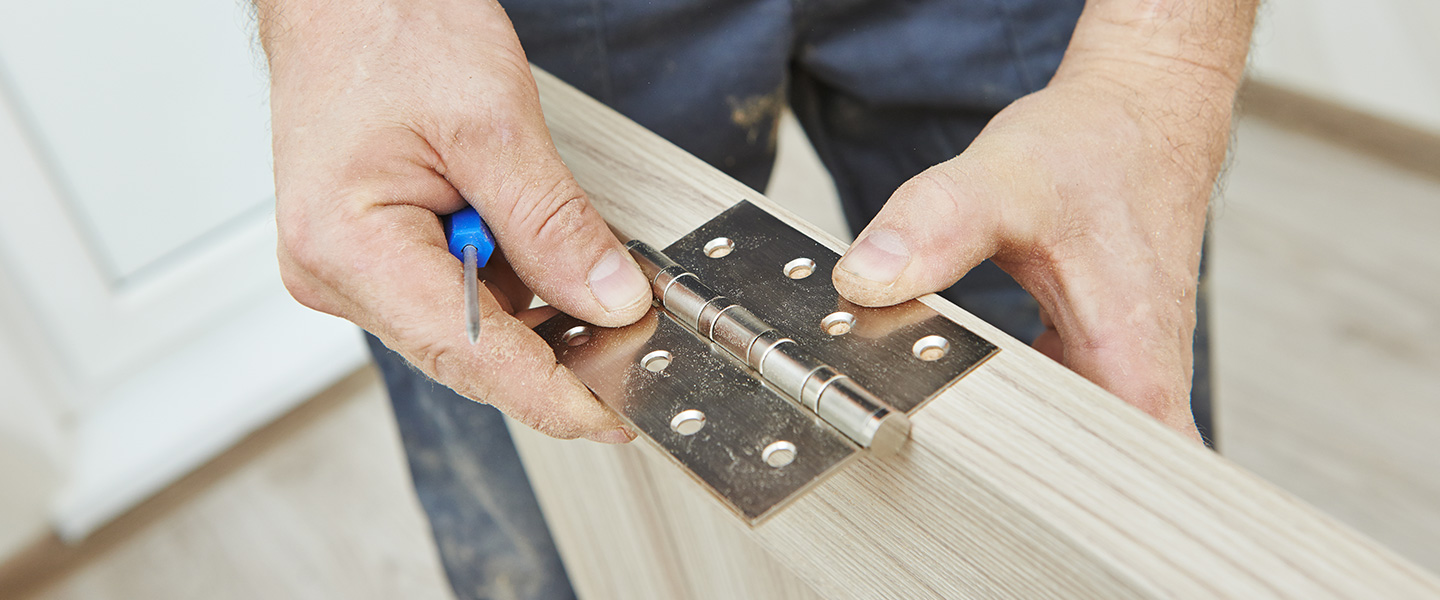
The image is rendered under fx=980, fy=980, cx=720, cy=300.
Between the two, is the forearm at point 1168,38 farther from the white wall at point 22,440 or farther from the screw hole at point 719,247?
the white wall at point 22,440

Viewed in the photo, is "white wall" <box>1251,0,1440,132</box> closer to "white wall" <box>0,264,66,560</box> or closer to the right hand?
the right hand

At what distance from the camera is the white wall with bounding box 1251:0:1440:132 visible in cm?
185

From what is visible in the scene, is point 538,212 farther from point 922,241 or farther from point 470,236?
point 922,241

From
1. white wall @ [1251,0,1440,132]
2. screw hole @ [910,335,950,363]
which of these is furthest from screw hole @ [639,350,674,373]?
white wall @ [1251,0,1440,132]

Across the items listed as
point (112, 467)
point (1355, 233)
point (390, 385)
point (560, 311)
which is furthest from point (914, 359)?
point (1355, 233)

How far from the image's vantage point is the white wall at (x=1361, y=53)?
185cm

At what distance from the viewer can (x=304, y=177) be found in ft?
1.73

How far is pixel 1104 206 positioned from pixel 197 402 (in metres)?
1.53

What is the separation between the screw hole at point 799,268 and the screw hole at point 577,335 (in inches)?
4.2

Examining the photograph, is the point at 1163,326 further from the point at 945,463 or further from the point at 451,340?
the point at 451,340

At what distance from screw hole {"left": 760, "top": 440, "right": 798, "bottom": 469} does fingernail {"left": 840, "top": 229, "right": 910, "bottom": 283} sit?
0.30 ft

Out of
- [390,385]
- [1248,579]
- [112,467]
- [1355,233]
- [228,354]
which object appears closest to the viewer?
[1248,579]

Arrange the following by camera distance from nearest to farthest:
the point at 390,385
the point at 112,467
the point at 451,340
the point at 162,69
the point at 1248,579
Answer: the point at 1248,579, the point at 451,340, the point at 390,385, the point at 162,69, the point at 112,467

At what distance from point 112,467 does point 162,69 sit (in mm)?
629
